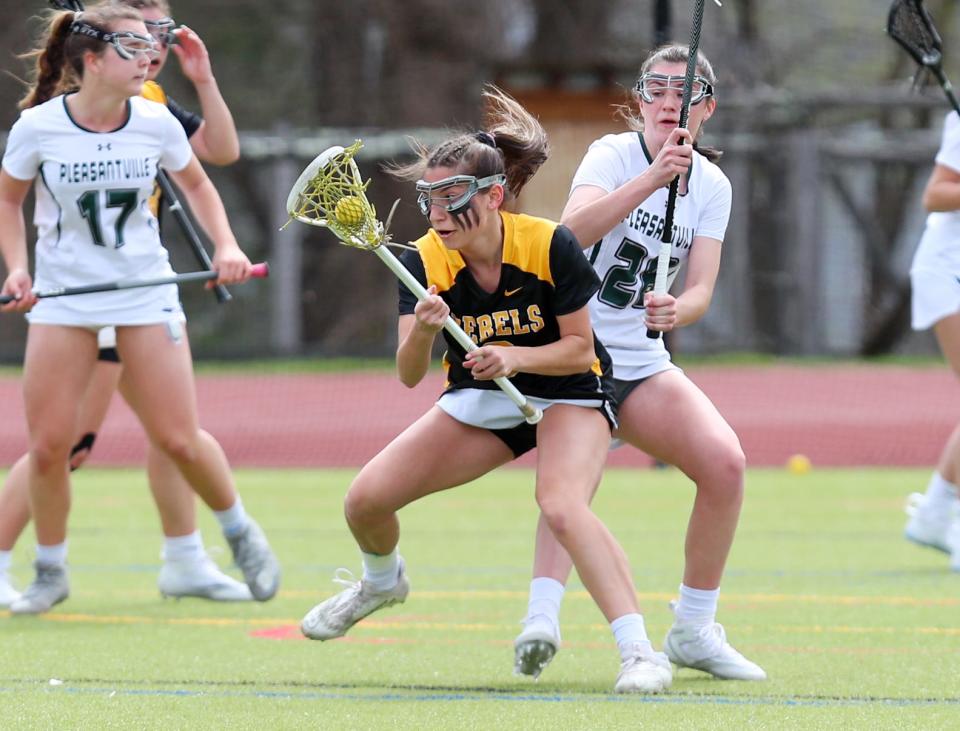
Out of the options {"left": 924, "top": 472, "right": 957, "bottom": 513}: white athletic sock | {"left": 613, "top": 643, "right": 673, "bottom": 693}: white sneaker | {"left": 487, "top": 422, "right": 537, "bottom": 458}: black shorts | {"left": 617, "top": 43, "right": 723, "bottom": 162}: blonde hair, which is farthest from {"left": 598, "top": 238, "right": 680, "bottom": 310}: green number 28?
{"left": 924, "top": 472, "right": 957, "bottom": 513}: white athletic sock

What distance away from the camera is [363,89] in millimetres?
22672

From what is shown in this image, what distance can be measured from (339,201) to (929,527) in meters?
4.02

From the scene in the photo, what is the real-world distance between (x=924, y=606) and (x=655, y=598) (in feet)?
3.45

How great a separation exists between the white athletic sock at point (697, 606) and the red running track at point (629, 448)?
8396 mm

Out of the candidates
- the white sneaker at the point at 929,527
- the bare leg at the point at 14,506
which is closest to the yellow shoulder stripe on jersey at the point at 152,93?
the bare leg at the point at 14,506

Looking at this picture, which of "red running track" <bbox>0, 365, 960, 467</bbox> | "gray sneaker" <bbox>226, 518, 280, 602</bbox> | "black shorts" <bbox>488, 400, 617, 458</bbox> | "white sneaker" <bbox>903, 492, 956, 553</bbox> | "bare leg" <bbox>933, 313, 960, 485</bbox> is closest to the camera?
"black shorts" <bbox>488, 400, 617, 458</bbox>

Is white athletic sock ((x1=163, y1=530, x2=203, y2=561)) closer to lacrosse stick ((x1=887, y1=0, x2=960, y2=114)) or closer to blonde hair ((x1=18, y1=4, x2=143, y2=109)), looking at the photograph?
blonde hair ((x1=18, y1=4, x2=143, y2=109))

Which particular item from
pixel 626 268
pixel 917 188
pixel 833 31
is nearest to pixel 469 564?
pixel 626 268

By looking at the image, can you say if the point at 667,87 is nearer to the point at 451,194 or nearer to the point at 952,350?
the point at 451,194

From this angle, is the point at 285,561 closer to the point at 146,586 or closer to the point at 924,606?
the point at 146,586

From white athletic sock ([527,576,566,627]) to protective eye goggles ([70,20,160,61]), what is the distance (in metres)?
2.35

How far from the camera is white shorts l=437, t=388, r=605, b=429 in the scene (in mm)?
5188

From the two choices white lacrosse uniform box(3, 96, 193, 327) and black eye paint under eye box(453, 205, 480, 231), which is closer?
black eye paint under eye box(453, 205, 480, 231)

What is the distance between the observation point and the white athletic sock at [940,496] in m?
7.86
